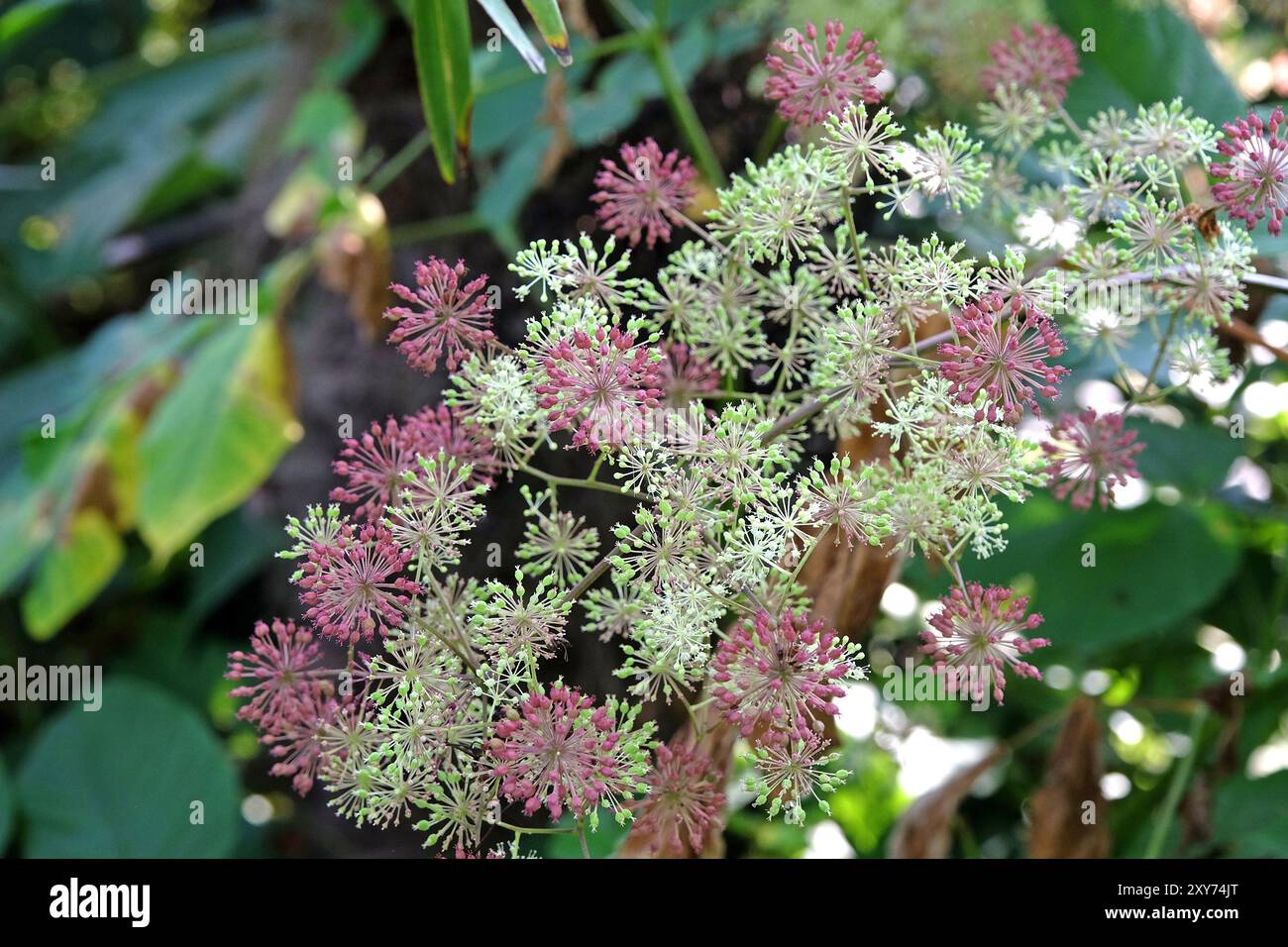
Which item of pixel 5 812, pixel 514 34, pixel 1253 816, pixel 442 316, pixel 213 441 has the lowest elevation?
pixel 1253 816

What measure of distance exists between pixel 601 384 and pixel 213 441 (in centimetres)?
82

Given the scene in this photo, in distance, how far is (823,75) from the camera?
459mm

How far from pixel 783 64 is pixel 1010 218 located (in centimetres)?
19

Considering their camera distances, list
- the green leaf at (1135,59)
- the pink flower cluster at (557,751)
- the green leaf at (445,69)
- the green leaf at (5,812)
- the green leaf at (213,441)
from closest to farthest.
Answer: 1. the pink flower cluster at (557,751)
2. the green leaf at (445,69)
3. the green leaf at (1135,59)
4. the green leaf at (213,441)
5. the green leaf at (5,812)

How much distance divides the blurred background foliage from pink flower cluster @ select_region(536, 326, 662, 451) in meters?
0.06

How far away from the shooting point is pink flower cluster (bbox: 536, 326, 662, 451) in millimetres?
383

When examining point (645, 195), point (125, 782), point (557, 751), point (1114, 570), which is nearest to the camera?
point (557, 751)

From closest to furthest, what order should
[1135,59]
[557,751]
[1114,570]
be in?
[557,751]
[1135,59]
[1114,570]

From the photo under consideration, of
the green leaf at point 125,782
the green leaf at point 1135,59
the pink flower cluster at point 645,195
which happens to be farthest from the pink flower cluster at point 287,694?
the green leaf at point 125,782

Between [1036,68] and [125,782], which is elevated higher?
[1036,68]

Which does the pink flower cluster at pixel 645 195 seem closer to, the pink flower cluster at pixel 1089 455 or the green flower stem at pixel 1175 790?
the pink flower cluster at pixel 1089 455

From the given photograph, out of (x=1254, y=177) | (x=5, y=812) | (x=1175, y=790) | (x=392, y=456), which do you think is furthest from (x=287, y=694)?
(x=5, y=812)

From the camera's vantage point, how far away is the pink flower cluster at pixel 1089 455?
46 cm

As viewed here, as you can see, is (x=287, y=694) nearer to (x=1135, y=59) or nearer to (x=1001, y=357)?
(x=1001, y=357)
